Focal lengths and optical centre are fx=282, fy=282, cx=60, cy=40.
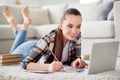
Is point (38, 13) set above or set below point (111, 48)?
below

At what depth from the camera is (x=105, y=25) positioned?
8.93 feet

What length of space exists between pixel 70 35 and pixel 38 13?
255 centimetres

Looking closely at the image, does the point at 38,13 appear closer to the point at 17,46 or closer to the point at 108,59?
the point at 17,46

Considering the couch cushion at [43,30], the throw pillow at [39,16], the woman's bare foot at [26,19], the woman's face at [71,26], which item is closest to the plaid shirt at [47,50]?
the woman's face at [71,26]

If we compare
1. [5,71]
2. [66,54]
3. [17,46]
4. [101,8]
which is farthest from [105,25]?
[5,71]

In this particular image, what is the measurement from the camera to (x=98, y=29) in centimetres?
277

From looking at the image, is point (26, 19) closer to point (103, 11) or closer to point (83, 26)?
point (83, 26)

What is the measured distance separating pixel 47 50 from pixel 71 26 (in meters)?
0.22

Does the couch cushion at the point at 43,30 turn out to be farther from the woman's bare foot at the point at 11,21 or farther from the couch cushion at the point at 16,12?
the woman's bare foot at the point at 11,21

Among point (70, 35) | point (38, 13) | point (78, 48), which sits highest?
point (70, 35)

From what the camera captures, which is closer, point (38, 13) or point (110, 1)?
point (110, 1)

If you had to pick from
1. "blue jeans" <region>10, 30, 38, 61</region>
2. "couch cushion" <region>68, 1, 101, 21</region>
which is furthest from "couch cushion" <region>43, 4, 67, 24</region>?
"blue jeans" <region>10, 30, 38, 61</region>

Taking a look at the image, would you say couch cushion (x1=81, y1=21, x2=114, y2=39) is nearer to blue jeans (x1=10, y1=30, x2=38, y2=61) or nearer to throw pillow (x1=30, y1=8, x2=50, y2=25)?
blue jeans (x1=10, y1=30, x2=38, y2=61)

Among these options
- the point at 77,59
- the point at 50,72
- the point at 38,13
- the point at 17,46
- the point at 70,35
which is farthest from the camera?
the point at 38,13
